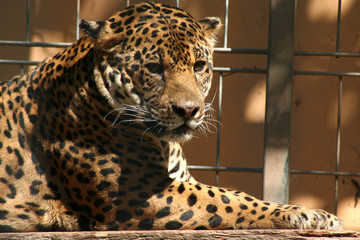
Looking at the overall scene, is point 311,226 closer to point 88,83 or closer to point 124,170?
point 124,170

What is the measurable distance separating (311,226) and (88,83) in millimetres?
1717

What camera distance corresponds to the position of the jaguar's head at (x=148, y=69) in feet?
11.5

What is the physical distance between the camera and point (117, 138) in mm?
3604

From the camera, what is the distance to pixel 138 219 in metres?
3.48

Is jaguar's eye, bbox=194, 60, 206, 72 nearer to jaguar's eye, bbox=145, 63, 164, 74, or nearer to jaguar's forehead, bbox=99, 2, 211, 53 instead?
jaguar's forehead, bbox=99, 2, 211, 53

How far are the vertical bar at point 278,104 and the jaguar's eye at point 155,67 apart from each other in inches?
67.1

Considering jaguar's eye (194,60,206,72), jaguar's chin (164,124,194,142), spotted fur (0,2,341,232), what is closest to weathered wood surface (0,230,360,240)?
spotted fur (0,2,341,232)

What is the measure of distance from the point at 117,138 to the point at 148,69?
509 millimetres

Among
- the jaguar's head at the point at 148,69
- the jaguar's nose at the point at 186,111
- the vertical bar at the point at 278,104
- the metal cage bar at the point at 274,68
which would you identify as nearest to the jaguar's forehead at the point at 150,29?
the jaguar's head at the point at 148,69

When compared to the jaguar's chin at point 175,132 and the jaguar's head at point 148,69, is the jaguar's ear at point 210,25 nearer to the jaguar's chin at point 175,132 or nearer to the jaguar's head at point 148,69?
the jaguar's head at point 148,69

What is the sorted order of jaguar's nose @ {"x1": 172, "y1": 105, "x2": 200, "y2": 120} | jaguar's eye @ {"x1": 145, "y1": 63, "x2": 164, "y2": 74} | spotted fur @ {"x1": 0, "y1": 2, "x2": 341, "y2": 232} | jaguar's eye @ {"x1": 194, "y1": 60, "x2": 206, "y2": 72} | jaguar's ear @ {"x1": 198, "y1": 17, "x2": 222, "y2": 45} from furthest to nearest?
jaguar's ear @ {"x1": 198, "y1": 17, "x2": 222, "y2": 45}
jaguar's eye @ {"x1": 194, "y1": 60, "x2": 206, "y2": 72}
jaguar's eye @ {"x1": 145, "y1": 63, "x2": 164, "y2": 74}
spotted fur @ {"x1": 0, "y1": 2, "x2": 341, "y2": 232}
jaguar's nose @ {"x1": 172, "y1": 105, "x2": 200, "y2": 120}

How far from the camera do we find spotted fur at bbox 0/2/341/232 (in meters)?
3.47

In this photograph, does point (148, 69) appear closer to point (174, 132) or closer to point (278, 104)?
point (174, 132)

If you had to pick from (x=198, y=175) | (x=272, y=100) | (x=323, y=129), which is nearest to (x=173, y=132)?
(x=272, y=100)
